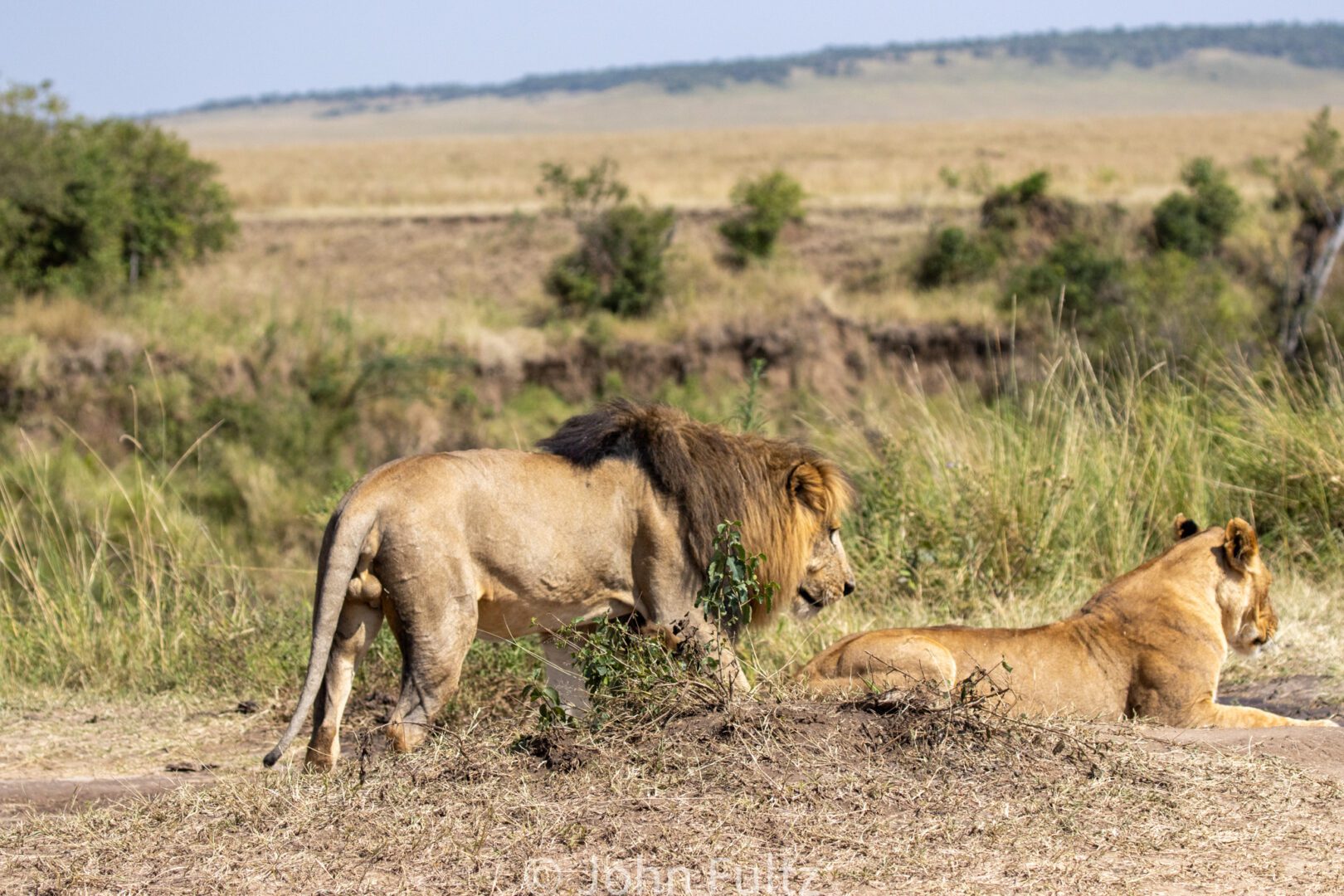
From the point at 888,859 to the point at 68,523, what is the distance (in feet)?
46.6

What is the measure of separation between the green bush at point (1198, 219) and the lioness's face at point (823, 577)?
25.2m

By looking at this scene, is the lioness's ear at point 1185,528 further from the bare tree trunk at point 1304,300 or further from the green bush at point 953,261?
the green bush at point 953,261

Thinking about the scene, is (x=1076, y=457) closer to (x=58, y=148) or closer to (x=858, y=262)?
(x=58, y=148)

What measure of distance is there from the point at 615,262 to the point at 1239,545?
23.7m

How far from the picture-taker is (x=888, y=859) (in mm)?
4379

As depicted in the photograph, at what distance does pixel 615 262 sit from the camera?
29.5m

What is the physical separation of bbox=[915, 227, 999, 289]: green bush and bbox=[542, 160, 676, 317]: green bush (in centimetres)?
555

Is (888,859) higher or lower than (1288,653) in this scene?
higher

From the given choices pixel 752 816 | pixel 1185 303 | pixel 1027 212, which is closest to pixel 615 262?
pixel 1027 212

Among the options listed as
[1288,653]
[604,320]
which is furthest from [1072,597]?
[604,320]

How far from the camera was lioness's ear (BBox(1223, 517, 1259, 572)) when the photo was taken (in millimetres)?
6438

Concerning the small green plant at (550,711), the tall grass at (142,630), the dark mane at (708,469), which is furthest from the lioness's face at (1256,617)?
the tall grass at (142,630)

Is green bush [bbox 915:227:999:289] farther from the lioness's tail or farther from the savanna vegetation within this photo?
the lioness's tail

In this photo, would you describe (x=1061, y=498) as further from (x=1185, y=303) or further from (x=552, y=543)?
(x=1185, y=303)
